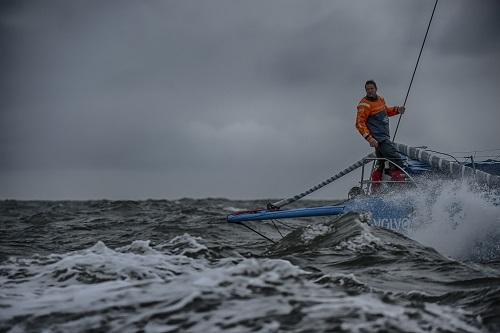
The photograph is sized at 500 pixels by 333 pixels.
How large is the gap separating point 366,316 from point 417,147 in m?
7.36

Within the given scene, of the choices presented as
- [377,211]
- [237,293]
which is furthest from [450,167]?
[237,293]

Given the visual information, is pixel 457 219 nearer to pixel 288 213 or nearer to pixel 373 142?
pixel 373 142

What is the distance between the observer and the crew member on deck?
9646mm

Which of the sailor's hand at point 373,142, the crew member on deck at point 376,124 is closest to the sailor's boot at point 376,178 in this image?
the crew member on deck at point 376,124

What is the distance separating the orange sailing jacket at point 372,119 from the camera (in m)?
9.77

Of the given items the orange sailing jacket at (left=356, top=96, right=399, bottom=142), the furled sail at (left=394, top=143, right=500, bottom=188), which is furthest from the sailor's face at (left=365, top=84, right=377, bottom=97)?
the furled sail at (left=394, top=143, right=500, bottom=188)

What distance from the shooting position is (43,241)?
32.6 ft

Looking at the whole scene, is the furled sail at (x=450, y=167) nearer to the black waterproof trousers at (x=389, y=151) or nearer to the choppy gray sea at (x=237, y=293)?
the black waterproof trousers at (x=389, y=151)

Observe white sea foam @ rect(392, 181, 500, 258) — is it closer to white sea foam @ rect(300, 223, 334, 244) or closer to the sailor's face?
white sea foam @ rect(300, 223, 334, 244)

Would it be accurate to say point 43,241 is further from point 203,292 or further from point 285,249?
point 203,292

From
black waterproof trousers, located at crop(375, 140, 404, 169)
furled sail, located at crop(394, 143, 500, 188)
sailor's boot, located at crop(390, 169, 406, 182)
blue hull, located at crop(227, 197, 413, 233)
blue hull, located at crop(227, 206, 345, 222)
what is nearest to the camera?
furled sail, located at crop(394, 143, 500, 188)

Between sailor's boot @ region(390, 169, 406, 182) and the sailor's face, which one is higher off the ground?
the sailor's face

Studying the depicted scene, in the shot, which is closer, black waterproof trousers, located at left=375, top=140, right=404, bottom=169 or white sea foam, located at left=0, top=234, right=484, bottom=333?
white sea foam, located at left=0, top=234, right=484, bottom=333

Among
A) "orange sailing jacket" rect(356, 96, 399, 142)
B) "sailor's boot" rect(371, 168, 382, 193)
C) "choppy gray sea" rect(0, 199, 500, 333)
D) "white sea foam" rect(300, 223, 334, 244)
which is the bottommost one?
"choppy gray sea" rect(0, 199, 500, 333)
